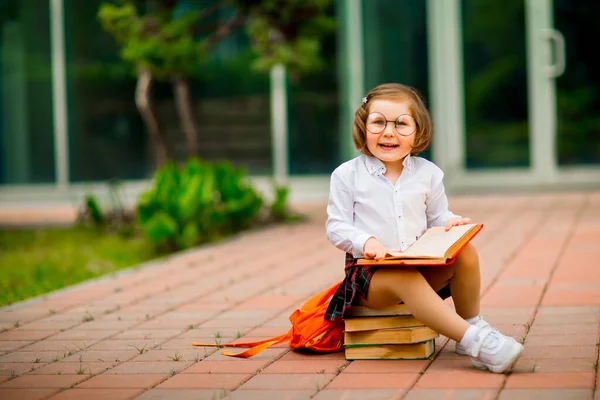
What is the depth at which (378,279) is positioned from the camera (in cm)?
345

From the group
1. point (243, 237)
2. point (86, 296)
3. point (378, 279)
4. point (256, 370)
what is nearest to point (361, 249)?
point (378, 279)

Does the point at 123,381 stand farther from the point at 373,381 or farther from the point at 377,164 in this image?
the point at 377,164

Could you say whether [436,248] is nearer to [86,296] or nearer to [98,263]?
[86,296]

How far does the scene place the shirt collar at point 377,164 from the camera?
365cm

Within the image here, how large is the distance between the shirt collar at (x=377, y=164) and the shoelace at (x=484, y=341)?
2.36 feet

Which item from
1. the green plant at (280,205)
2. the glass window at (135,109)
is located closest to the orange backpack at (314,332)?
the green plant at (280,205)

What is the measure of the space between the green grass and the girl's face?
2.74 m

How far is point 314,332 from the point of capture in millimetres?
3707

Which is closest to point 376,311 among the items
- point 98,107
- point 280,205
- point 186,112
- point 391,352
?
point 391,352

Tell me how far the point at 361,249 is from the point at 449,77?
25.1ft

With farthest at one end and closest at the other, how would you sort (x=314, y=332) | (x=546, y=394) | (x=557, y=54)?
1. (x=557, y=54)
2. (x=314, y=332)
3. (x=546, y=394)

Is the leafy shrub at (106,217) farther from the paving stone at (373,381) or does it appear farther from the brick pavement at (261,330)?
the paving stone at (373,381)

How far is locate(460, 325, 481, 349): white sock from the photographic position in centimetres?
332

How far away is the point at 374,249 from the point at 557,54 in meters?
7.79
